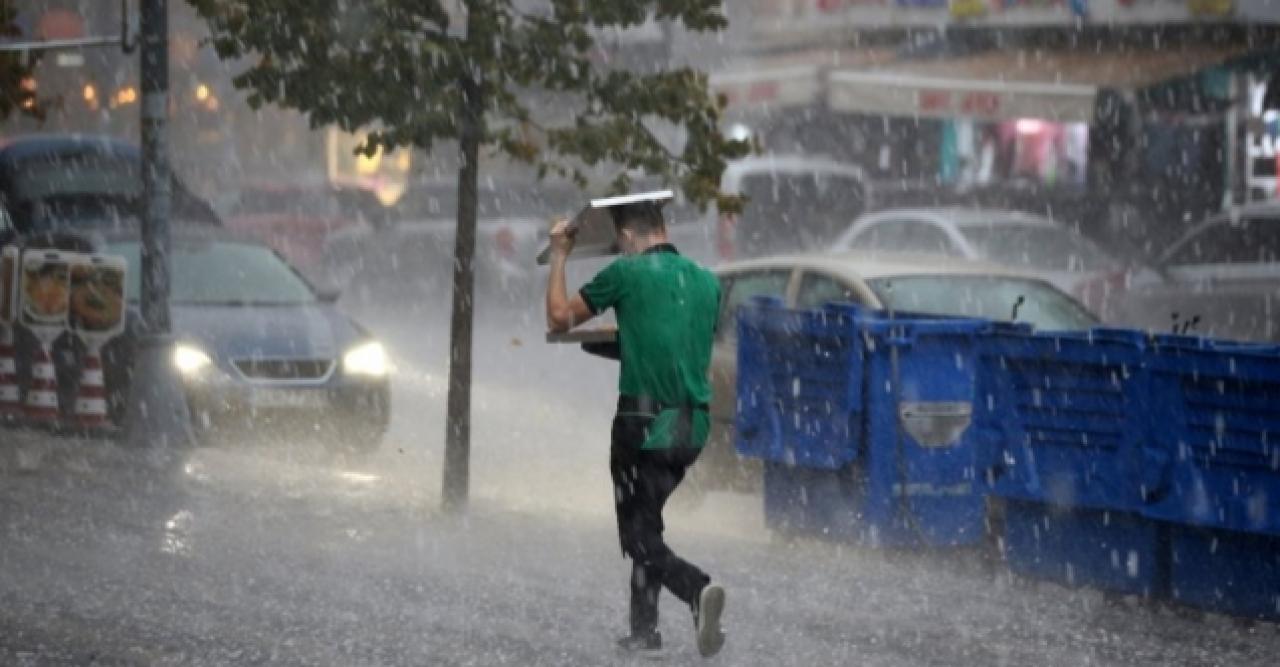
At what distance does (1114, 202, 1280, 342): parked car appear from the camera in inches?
835

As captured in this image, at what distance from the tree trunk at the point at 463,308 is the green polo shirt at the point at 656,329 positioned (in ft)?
13.1

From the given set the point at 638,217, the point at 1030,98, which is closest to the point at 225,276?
the point at 638,217

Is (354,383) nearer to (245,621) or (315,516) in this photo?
(315,516)

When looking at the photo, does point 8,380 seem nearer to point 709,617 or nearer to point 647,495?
point 647,495

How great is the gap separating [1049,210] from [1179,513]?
21049mm

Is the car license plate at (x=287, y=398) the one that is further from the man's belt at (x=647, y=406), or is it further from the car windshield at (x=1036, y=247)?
the car windshield at (x=1036, y=247)

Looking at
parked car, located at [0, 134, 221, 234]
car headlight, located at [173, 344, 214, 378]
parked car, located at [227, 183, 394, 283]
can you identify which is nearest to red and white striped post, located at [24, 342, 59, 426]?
car headlight, located at [173, 344, 214, 378]

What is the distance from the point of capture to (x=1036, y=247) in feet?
75.4

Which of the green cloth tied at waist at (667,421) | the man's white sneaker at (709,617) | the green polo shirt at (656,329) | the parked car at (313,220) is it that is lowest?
the parked car at (313,220)

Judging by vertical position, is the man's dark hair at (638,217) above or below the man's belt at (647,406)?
above

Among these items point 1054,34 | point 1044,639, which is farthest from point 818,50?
point 1044,639

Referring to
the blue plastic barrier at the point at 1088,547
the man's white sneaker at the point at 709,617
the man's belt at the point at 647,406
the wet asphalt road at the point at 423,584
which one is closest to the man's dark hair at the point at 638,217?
the man's belt at the point at 647,406

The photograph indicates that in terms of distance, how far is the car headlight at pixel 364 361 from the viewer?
621 inches

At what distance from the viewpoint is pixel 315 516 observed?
41.2ft
